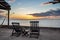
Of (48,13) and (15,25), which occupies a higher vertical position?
(48,13)

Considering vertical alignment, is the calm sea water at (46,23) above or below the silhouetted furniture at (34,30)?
above

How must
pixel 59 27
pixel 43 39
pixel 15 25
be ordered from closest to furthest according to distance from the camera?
pixel 43 39
pixel 15 25
pixel 59 27

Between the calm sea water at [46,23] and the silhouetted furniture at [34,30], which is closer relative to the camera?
the silhouetted furniture at [34,30]

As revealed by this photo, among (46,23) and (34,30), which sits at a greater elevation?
(46,23)

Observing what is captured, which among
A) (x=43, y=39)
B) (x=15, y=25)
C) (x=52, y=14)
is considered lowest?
(x=43, y=39)

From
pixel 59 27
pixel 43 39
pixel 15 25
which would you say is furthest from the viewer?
pixel 59 27

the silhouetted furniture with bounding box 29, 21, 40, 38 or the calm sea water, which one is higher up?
the calm sea water

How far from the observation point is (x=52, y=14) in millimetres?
7414

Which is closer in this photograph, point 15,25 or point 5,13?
point 15,25

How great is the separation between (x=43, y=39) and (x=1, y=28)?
3.26 m

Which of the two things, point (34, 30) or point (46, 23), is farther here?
point (46, 23)

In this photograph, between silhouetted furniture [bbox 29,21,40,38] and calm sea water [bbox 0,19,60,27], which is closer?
silhouetted furniture [bbox 29,21,40,38]

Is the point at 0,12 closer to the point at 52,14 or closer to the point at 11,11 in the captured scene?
the point at 11,11

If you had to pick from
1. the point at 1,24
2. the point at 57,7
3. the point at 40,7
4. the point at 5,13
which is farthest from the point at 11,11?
the point at 57,7
